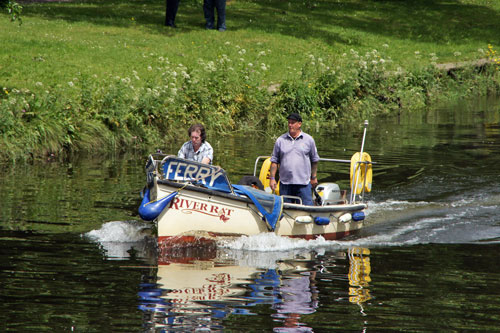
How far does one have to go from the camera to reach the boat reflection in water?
8820 millimetres

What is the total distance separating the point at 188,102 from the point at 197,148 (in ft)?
32.8

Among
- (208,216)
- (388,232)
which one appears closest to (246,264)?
(208,216)

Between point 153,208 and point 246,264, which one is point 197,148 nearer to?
point 153,208

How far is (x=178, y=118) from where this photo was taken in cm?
2281

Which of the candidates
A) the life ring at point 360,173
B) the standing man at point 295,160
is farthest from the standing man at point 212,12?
the standing man at point 295,160

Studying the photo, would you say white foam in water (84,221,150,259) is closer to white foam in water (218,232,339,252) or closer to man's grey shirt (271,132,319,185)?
white foam in water (218,232,339,252)

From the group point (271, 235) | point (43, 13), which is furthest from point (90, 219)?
point (43, 13)

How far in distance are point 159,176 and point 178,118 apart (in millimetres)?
10472

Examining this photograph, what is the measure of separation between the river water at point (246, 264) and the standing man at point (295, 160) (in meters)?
0.94

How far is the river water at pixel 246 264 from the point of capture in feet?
28.8

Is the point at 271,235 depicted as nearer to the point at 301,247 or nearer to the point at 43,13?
the point at 301,247

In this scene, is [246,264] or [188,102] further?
[188,102]

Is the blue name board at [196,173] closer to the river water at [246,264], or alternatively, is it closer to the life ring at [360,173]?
the river water at [246,264]

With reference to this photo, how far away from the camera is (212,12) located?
34.6 m
